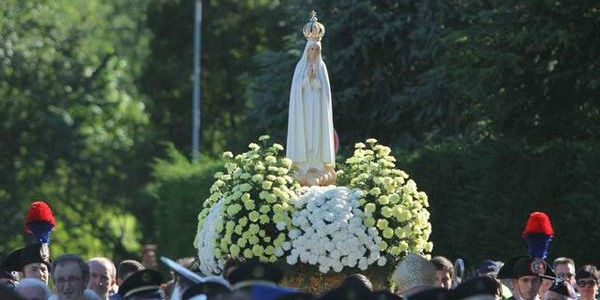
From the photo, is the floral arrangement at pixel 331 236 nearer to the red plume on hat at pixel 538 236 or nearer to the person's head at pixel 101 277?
the red plume on hat at pixel 538 236

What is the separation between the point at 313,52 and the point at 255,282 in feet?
21.8

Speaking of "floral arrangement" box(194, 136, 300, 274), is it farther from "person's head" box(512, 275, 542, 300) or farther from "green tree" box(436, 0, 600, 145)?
"green tree" box(436, 0, 600, 145)

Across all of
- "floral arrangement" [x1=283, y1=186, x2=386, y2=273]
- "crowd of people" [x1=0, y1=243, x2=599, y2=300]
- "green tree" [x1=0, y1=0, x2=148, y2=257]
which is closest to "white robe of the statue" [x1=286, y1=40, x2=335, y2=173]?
"floral arrangement" [x1=283, y1=186, x2=386, y2=273]

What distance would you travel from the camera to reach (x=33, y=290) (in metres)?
12.0

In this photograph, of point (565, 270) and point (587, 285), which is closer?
point (587, 285)

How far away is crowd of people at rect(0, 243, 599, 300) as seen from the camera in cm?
938

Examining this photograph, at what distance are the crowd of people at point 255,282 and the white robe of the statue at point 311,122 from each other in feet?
4.38

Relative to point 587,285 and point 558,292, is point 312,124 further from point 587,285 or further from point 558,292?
point 558,292

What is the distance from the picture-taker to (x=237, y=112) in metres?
46.0

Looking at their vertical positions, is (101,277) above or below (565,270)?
below

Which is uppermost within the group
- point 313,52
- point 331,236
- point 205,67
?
point 205,67

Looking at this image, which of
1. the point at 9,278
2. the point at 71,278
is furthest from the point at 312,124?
the point at 71,278

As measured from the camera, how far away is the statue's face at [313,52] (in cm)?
1581

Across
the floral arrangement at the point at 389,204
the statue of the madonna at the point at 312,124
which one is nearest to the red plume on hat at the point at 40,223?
the statue of the madonna at the point at 312,124
